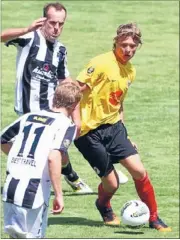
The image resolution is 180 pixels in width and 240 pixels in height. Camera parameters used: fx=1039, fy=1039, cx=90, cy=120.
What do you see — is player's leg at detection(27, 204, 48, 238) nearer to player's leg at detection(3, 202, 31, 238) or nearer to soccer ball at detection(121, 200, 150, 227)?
player's leg at detection(3, 202, 31, 238)

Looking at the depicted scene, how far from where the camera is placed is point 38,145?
8117mm

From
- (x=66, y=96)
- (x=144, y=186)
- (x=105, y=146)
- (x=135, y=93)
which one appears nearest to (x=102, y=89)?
(x=105, y=146)

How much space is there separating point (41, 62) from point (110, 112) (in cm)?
139

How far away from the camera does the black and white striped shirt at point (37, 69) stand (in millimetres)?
11516

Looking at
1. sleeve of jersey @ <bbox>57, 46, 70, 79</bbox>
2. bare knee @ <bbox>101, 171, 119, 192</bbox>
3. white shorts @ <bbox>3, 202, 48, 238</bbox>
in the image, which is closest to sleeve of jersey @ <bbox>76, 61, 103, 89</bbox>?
bare knee @ <bbox>101, 171, 119, 192</bbox>

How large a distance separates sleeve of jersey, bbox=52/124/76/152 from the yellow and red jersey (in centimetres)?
224

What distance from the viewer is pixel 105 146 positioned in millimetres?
10633

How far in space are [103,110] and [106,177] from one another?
2.31ft

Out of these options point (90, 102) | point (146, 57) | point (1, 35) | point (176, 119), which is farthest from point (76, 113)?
point (146, 57)

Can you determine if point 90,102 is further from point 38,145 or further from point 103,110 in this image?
point 38,145

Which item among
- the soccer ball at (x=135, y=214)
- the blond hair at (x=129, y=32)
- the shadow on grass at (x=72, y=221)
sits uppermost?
the blond hair at (x=129, y=32)

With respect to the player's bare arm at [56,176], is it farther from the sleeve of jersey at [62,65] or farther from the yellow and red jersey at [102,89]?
the sleeve of jersey at [62,65]

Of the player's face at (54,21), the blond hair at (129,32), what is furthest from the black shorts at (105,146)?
the player's face at (54,21)

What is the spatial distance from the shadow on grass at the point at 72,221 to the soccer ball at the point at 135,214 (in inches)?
15.6
